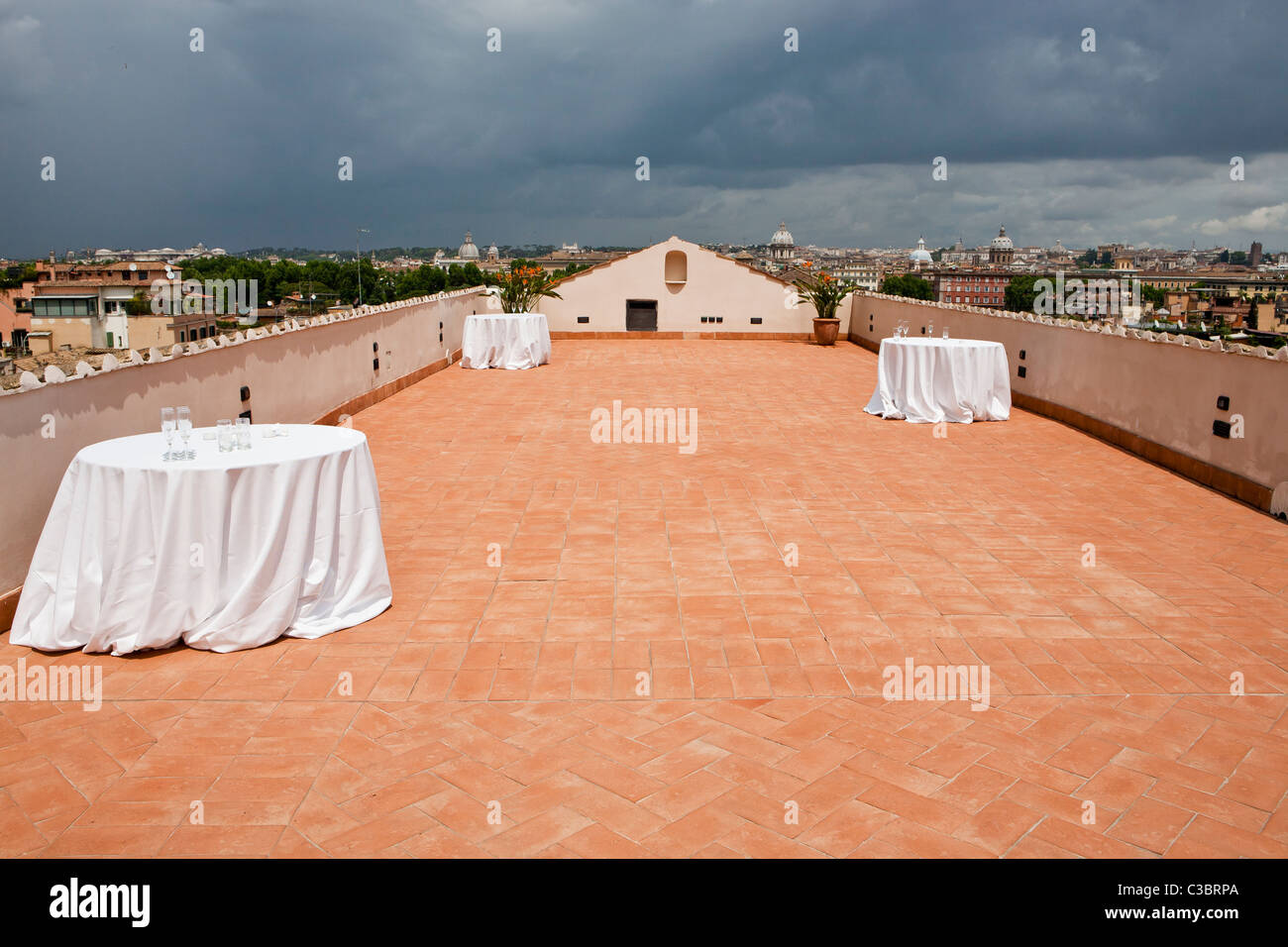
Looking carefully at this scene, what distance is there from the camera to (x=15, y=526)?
4094 millimetres

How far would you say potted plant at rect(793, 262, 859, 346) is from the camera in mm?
18609

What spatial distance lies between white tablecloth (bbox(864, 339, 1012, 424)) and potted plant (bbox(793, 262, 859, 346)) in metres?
8.72

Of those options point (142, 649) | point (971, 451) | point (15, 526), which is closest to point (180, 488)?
point (142, 649)

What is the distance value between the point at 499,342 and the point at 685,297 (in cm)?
668

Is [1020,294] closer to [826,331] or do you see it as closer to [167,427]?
[826,331]

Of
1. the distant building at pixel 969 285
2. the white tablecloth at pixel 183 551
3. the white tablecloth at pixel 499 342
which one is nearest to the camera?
the white tablecloth at pixel 183 551

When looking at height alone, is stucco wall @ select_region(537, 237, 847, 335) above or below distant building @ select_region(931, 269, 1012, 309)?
below

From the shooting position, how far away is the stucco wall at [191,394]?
411cm

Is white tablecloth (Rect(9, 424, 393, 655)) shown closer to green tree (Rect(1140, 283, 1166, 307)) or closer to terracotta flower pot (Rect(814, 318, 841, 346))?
terracotta flower pot (Rect(814, 318, 841, 346))

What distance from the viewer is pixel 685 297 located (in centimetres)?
1989

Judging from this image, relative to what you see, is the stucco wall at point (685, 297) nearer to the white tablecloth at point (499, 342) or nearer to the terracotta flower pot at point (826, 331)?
the terracotta flower pot at point (826, 331)

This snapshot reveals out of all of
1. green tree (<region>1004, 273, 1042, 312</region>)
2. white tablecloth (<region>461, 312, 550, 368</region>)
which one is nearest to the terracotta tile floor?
white tablecloth (<region>461, 312, 550, 368</region>)

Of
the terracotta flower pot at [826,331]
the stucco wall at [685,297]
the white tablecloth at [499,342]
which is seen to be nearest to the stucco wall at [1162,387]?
the terracotta flower pot at [826,331]

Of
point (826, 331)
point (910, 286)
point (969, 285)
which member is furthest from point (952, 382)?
point (969, 285)
